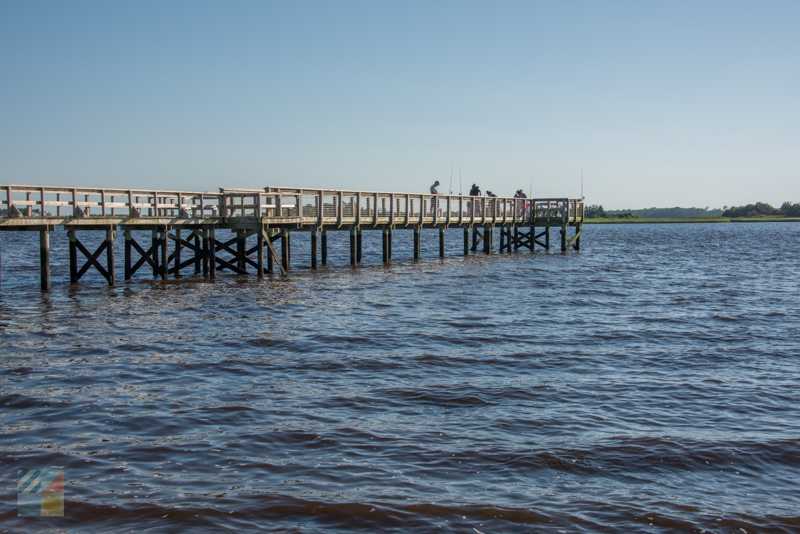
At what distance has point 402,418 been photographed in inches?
324

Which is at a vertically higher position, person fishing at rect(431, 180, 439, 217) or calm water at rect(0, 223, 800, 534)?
person fishing at rect(431, 180, 439, 217)

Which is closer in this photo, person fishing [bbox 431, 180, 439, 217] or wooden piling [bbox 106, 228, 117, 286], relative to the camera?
wooden piling [bbox 106, 228, 117, 286]

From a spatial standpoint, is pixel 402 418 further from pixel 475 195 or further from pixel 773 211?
pixel 773 211

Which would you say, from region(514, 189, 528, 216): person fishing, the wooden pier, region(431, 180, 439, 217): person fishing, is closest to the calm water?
the wooden pier

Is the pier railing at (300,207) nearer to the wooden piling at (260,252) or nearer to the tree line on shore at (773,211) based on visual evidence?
the wooden piling at (260,252)

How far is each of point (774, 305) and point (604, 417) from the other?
44.5 feet

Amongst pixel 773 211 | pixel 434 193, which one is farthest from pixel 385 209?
pixel 773 211

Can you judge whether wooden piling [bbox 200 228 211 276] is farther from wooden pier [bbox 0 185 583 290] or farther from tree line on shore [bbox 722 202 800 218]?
tree line on shore [bbox 722 202 800 218]

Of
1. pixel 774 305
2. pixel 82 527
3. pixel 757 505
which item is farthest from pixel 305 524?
pixel 774 305

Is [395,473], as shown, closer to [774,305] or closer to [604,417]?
[604,417]

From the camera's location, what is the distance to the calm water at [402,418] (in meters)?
5.79

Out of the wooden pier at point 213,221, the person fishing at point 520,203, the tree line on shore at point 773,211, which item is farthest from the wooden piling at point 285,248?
the tree line on shore at point 773,211

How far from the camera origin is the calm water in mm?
5793

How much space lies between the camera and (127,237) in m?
22.8
